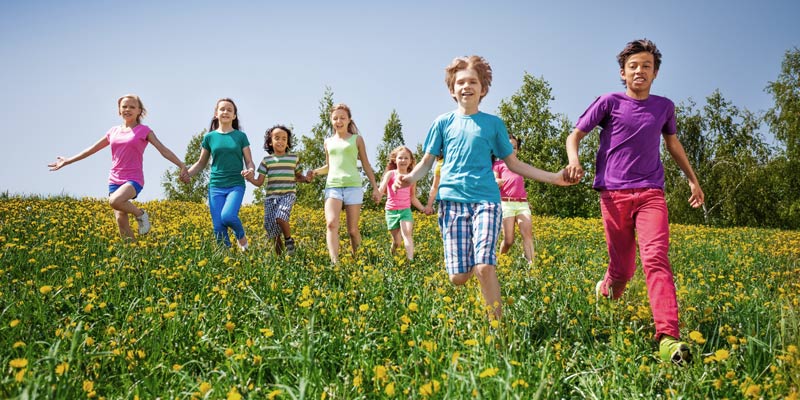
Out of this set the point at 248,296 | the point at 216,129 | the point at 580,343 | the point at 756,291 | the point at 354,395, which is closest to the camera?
the point at 354,395

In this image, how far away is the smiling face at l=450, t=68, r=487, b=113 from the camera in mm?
3969

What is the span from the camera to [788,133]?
2806 centimetres

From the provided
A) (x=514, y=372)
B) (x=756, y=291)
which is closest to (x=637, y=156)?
(x=514, y=372)

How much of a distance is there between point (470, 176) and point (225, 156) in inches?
166

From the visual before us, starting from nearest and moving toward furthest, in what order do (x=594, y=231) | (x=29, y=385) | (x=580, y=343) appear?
(x=29, y=385), (x=580, y=343), (x=594, y=231)

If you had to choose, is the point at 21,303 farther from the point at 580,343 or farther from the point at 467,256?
the point at 580,343

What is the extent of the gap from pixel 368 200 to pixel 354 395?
1195 inches

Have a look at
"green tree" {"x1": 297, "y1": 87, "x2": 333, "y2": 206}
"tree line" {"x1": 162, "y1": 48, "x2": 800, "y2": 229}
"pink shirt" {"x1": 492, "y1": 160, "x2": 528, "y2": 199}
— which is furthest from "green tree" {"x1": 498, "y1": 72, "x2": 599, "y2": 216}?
"pink shirt" {"x1": 492, "y1": 160, "x2": 528, "y2": 199}

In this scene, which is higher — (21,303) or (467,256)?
(467,256)

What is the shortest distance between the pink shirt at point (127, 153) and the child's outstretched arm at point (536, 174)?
5.31 metres

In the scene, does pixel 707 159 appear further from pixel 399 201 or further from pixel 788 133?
pixel 399 201

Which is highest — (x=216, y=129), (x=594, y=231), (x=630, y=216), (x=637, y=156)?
(x=216, y=129)

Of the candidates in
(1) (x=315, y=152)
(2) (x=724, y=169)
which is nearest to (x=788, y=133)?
(2) (x=724, y=169)

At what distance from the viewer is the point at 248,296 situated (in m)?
4.15
